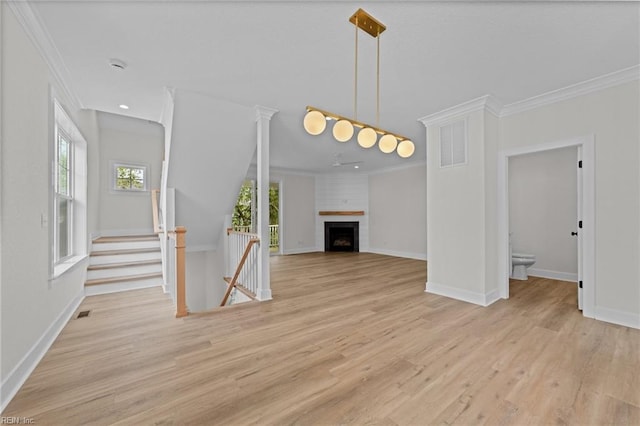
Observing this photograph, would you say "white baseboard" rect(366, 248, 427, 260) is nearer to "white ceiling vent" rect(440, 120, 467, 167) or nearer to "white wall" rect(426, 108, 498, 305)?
"white wall" rect(426, 108, 498, 305)

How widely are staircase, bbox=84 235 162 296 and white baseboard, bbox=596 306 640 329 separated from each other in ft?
19.0

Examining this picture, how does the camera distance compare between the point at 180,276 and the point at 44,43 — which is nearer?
the point at 44,43

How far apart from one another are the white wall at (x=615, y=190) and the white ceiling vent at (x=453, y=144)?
1.14m

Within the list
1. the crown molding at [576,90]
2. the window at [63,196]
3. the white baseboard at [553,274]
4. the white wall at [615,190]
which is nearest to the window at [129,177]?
the window at [63,196]

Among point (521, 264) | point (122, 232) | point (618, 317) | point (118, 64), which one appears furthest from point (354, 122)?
point (122, 232)

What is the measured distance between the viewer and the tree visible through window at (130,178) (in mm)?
5668

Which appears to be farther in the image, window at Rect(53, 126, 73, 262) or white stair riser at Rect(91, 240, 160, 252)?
white stair riser at Rect(91, 240, 160, 252)

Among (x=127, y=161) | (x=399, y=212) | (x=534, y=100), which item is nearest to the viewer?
(x=534, y=100)

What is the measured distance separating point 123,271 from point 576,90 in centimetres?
653

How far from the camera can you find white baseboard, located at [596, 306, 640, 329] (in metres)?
2.84

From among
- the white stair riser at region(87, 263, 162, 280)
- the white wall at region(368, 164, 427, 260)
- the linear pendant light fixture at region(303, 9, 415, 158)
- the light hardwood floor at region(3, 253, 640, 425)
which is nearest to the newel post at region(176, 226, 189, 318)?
the light hardwood floor at region(3, 253, 640, 425)

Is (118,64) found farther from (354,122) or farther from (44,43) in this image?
(354,122)

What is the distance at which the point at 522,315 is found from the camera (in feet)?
10.4

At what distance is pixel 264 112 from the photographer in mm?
3736
